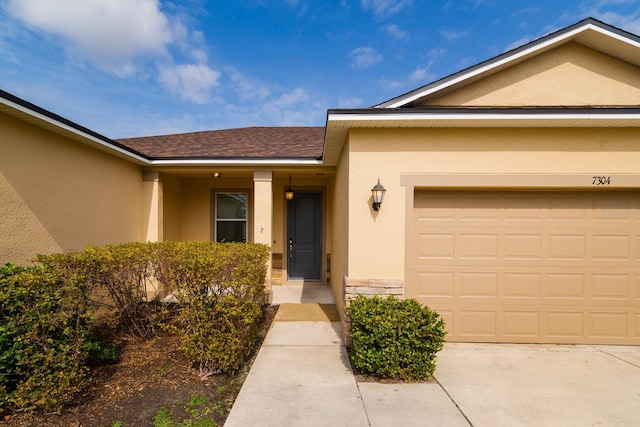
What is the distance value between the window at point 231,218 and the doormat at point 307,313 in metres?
2.91

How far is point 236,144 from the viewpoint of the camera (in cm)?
717

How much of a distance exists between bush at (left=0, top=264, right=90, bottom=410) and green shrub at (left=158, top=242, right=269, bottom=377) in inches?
37.2

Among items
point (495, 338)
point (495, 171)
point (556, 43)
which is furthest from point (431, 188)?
point (556, 43)

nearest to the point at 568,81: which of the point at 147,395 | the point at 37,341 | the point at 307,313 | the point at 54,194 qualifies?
the point at 307,313

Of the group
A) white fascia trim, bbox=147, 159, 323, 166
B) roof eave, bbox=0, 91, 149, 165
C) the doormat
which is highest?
roof eave, bbox=0, 91, 149, 165

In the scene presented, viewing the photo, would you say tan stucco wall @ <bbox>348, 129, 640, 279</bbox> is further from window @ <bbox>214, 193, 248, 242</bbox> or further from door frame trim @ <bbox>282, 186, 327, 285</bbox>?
window @ <bbox>214, 193, 248, 242</bbox>

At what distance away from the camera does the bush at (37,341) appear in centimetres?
243

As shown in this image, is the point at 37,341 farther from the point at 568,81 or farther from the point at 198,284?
the point at 568,81

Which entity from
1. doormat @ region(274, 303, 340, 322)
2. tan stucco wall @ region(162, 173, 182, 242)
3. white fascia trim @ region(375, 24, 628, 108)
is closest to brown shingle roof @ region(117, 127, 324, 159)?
tan stucco wall @ region(162, 173, 182, 242)

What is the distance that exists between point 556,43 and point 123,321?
785cm

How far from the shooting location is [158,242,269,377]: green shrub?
3.14m

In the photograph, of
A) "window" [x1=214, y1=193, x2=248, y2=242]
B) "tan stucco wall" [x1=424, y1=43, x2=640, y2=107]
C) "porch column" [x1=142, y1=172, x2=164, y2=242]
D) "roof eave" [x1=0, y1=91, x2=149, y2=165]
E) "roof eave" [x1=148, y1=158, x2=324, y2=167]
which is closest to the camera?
"roof eave" [x1=0, y1=91, x2=149, y2=165]

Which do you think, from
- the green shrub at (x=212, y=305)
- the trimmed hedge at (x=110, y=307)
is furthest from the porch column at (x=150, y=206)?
the green shrub at (x=212, y=305)

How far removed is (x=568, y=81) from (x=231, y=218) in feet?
25.2
